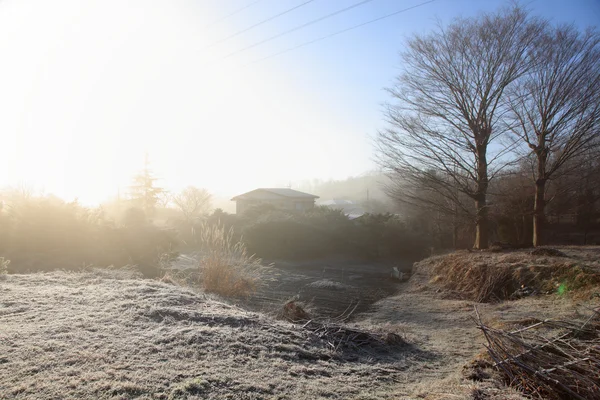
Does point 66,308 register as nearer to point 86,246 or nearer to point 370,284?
point 86,246

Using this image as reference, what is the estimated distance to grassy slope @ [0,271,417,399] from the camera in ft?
8.96

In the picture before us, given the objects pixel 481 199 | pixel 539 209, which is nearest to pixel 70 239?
pixel 481 199

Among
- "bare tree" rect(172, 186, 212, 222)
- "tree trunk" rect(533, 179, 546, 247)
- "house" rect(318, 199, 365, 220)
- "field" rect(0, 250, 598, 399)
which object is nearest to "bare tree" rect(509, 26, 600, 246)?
"tree trunk" rect(533, 179, 546, 247)

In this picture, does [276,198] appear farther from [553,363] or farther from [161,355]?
[553,363]

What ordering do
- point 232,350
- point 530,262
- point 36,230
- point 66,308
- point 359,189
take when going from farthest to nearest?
1. point 359,189
2. point 36,230
3. point 530,262
4. point 66,308
5. point 232,350

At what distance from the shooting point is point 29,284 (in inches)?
244

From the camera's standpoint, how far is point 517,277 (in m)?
7.98

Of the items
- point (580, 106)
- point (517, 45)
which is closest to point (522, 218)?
point (580, 106)

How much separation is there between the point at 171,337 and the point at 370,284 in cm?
856

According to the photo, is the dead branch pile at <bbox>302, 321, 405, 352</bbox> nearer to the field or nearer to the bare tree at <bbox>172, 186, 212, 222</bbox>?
the field

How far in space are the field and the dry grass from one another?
100 centimetres

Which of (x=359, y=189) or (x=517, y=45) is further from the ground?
(x=359, y=189)

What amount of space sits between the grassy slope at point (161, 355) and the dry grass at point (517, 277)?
4132 millimetres

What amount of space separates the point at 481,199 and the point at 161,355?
10458 mm
